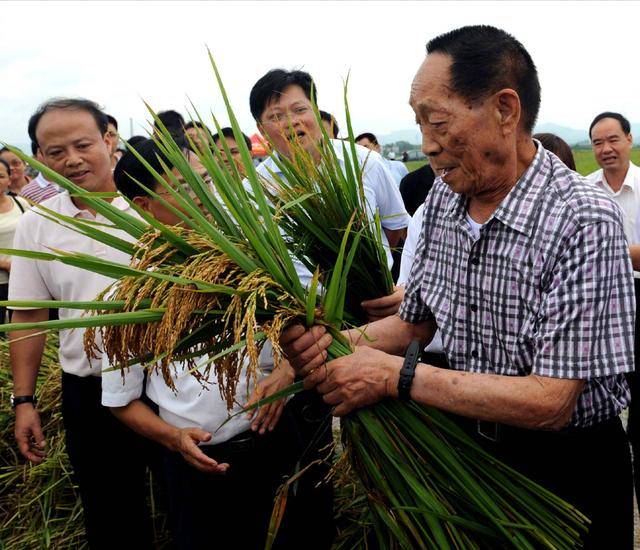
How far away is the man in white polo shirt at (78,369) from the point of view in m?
2.58

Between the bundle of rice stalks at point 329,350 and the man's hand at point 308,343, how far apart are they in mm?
25

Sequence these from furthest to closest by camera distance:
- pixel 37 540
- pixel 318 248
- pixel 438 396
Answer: pixel 37 540 → pixel 318 248 → pixel 438 396

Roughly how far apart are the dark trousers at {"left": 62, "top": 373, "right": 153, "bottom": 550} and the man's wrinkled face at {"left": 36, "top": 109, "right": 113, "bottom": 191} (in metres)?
0.80

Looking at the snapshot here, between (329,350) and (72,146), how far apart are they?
5.43ft

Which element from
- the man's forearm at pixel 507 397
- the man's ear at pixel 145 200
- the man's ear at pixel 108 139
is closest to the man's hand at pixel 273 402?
the man's forearm at pixel 507 397

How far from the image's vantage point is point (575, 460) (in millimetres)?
1616

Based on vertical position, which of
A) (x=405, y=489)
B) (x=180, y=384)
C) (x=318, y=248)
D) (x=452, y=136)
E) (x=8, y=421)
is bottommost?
(x=8, y=421)

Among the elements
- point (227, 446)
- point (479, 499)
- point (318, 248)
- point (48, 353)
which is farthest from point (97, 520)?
point (479, 499)

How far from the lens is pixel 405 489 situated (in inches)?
61.0

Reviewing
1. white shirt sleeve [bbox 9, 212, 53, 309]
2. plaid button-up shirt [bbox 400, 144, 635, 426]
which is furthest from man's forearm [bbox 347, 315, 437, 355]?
white shirt sleeve [bbox 9, 212, 53, 309]

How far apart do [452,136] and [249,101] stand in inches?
83.7

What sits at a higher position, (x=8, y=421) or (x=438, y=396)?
(x=438, y=396)

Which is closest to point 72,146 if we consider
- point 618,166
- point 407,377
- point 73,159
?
point 73,159

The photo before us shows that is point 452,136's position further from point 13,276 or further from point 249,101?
point 249,101
